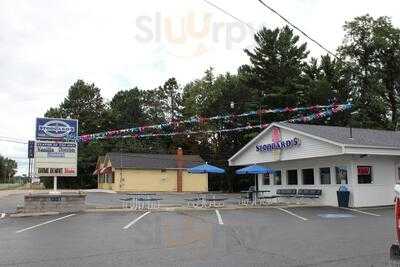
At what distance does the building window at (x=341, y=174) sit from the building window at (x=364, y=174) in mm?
736

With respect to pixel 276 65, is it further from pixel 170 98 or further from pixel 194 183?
pixel 170 98

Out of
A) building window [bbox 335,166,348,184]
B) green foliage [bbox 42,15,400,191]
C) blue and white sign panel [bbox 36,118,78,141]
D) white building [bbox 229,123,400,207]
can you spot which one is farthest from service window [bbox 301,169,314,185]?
→ green foliage [bbox 42,15,400,191]

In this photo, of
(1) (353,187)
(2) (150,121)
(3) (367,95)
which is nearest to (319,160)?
(1) (353,187)

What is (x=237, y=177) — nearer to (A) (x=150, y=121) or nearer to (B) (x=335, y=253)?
(A) (x=150, y=121)

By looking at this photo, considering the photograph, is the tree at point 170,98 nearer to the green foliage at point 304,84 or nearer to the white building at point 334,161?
the green foliage at point 304,84

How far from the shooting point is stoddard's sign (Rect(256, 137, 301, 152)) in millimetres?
31097

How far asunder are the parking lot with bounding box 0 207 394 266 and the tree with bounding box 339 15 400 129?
123ft

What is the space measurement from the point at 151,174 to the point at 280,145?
2691cm

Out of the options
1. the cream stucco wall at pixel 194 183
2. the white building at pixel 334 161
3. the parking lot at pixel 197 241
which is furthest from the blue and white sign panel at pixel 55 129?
the cream stucco wall at pixel 194 183

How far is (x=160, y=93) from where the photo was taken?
9244cm

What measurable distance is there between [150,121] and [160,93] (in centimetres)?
628

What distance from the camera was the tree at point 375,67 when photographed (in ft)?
184

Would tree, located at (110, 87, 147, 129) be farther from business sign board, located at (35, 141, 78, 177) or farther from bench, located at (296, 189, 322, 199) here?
business sign board, located at (35, 141, 78, 177)

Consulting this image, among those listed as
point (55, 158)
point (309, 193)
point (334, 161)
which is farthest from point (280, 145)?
point (55, 158)
